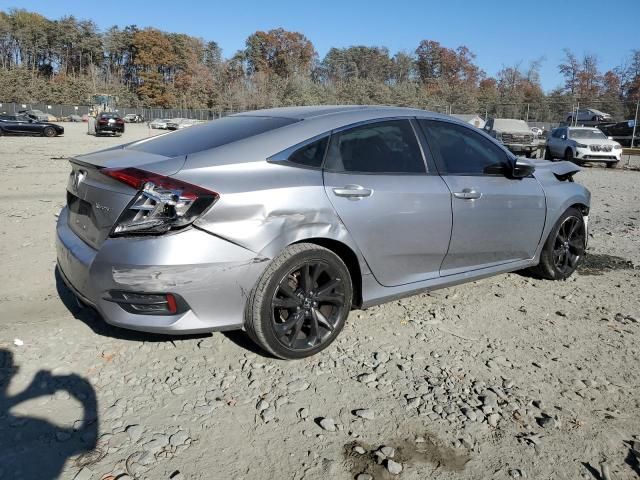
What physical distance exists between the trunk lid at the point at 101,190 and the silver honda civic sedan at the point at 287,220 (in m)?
0.01

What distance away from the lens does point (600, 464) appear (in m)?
2.44

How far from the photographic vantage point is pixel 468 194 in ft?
13.0

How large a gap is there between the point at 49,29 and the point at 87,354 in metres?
137

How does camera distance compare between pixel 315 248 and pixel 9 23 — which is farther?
pixel 9 23

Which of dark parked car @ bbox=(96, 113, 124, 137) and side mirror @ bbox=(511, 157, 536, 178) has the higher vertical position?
dark parked car @ bbox=(96, 113, 124, 137)

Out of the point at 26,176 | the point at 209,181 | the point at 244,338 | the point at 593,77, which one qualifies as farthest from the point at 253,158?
the point at 593,77

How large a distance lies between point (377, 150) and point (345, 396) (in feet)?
5.45

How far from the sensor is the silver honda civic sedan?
9.31 feet

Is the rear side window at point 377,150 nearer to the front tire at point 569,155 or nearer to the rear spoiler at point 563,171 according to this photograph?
the rear spoiler at point 563,171

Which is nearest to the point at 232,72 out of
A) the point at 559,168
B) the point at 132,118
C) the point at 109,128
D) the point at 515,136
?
the point at 132,118

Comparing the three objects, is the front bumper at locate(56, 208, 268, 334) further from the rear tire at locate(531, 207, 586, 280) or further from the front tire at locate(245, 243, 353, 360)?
the rear tire at locate(531, 207, 586, 280)

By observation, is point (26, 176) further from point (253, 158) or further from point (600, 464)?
point (600, 464)

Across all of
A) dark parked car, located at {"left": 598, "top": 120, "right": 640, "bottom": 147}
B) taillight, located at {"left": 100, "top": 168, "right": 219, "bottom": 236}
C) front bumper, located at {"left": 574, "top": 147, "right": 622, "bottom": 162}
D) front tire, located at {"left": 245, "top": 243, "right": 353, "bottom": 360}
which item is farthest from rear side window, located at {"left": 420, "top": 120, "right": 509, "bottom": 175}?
dark parked car, located at {"left": 598, "top": 120, "right": 640, "bottom": 147}

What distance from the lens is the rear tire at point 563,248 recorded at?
15.9 feet
